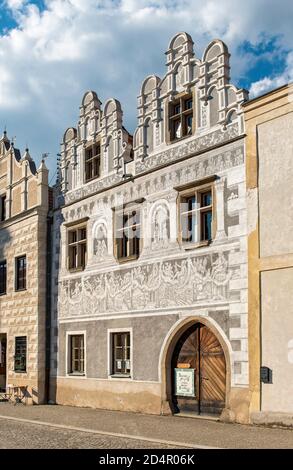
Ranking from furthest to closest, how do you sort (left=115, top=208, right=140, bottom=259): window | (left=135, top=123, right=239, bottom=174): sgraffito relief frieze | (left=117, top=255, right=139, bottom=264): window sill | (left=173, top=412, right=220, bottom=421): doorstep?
(left=115, top=208, right=140, bottom=259): window → (left=117, top=255, right=139, bottom=264): window sill → (left=135, top=123, right=239, bottom=174): sgraffito relief frieze → (left=173, top=412, right=220, bottom=421): doorstep

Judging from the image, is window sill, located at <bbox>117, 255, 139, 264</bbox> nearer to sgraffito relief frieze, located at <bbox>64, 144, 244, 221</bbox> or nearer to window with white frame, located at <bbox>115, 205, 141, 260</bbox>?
window with white frame, located at <bbox>115, 205, 141, 260</bbox>

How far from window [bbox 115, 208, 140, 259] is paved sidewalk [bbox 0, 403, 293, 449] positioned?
4651mm

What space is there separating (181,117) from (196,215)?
2.98m

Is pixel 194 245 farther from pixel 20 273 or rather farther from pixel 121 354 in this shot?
pixel 20 273

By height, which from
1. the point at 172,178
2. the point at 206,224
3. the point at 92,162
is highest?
the point at 92,162

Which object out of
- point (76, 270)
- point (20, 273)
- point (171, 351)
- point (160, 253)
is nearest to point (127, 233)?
point (160, 253)

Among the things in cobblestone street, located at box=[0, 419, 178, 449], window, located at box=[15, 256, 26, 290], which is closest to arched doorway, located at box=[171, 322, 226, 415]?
cobblestone street, located at box=[0, 419, 178, 449]

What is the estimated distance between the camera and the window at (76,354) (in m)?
21.9

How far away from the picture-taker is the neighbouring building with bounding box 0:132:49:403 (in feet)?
76.8

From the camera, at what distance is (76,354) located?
22.2 meters

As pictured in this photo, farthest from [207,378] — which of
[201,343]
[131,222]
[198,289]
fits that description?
[131,222]

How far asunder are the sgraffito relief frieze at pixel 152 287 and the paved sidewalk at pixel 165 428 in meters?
3.03

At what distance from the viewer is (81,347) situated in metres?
21.9

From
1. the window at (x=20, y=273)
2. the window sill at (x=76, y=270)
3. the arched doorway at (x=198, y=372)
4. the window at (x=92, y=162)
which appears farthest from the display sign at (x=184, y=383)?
the window at (x=20, y=273)
